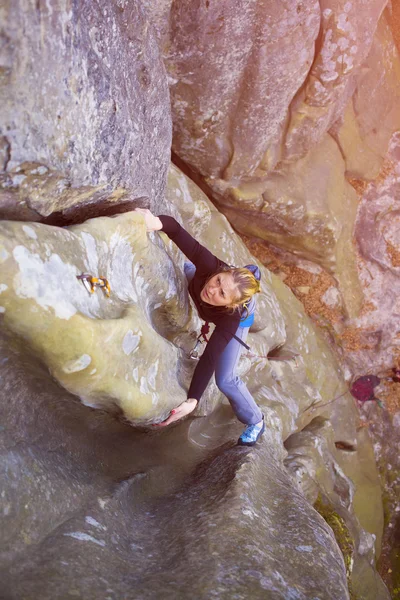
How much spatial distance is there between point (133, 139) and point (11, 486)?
2938 millimetres

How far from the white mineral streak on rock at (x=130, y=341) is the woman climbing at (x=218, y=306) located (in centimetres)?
91

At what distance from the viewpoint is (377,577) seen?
27.6 feet

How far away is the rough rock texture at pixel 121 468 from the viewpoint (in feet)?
9.29

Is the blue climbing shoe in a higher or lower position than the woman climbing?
lower

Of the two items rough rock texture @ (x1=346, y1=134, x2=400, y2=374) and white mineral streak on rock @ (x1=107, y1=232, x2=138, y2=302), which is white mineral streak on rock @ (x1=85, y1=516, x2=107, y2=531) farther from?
rough rock texture @ (x1=346, y1=134, x2=400, y2=374)

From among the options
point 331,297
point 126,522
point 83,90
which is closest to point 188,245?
point 83,90

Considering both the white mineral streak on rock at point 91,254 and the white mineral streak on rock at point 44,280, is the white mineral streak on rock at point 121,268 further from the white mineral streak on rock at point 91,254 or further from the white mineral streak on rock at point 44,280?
the white mineral streak on rock at point 44,280

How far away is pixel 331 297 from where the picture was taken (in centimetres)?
1015

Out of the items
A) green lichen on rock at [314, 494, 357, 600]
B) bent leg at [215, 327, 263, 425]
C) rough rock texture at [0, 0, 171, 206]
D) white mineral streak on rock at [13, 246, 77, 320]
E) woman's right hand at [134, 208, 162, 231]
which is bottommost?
green lichen on rock at [314, 494, 357, 600]

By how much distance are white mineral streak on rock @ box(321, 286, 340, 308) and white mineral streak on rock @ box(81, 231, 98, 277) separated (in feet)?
24.5

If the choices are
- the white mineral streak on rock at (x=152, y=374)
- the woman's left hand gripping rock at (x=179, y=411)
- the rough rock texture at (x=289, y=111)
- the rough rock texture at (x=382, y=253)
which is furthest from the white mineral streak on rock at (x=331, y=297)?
the white mineral streak on rock at (x=152, y=374)

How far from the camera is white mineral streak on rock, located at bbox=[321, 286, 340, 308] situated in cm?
1011

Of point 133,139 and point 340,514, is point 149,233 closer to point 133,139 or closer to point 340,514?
point 133,139

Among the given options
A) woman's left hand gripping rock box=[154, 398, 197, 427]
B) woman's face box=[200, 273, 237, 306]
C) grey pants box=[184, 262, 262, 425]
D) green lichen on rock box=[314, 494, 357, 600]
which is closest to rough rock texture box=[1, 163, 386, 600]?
woman's left hand gripping rock box=[154, 398, 197, 427]
